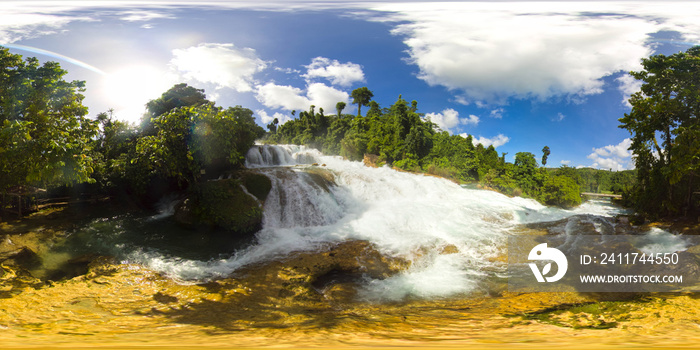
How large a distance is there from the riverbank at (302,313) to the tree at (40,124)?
2.33 metres

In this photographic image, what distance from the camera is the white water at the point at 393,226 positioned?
7297mm

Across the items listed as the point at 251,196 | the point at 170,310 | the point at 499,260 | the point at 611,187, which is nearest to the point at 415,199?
the point at 499,260

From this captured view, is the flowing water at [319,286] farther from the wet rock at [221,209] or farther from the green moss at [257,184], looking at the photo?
the wet rock at [221,209]

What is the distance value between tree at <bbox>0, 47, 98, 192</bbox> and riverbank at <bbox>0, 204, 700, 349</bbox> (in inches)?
91.8

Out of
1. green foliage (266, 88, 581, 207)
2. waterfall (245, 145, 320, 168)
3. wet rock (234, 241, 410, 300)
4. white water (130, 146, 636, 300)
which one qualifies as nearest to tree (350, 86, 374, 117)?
green foliage (266, 88, 581, 207)

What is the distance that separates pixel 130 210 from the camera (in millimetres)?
13164

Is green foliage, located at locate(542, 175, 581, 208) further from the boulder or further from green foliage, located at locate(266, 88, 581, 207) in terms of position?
the boulder

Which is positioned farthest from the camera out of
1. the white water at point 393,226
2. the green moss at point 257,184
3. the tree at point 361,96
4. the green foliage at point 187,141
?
the tree at point 361,96

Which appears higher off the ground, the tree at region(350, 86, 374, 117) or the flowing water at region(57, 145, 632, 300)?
the tree at region(350, 86, 374, 117)

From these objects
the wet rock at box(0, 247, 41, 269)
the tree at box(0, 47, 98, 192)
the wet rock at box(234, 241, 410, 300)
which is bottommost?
the wet rock at box(234, 241, 410, 300)

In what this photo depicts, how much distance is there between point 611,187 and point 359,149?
41766 mm

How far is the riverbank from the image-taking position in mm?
2348

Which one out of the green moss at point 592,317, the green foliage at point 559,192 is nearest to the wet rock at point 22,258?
the green moss at point 592,317

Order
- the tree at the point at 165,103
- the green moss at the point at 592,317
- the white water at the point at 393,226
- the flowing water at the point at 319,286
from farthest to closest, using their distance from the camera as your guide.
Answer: the tree at the point at 165,103, the white water at the point at 393,226, the green moss at the point at 592,317, the flowing water at the point at 319,286
